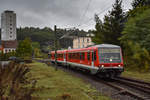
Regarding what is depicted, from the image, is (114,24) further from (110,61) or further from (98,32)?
(110,61)

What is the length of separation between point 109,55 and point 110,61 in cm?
51

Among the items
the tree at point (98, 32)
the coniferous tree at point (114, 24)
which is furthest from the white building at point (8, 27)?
the coniferous tree at point (114, 24)

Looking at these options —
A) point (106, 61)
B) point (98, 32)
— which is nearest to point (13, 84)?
point (106, 61)

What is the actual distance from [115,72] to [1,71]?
10137 millimetres

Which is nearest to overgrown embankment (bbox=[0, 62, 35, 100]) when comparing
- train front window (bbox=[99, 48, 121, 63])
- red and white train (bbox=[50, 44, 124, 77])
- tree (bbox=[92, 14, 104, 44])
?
red and white train (bbox=[50, 44, 124, 77])

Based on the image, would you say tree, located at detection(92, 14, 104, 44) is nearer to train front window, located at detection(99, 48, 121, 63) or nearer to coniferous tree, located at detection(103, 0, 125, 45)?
coniferous tree, located at detection(103, 0, 125, 45)

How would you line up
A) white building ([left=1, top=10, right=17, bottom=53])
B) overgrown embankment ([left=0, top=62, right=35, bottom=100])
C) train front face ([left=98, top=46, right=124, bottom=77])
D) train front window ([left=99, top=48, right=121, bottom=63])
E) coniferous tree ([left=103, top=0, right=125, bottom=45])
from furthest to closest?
white building ([left=1, top=10, right=17, bottom=53]) < coniferous tree ([left=103, top=0, right=125, bottom=45]) < train front window ([left=99, top=48, right=121, bottom=63]) < train front face ([left=98, top=46, right=124, bottom=77]) < overgrown embankment ([left=0, top=62, right=35, bottom=100])

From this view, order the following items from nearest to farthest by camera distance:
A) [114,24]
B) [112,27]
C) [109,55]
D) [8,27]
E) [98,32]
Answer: [109,55] → [114,24] → [112,27] → [98,32] → [8,27]

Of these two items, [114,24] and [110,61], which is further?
[114,24]

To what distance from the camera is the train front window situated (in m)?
14.4

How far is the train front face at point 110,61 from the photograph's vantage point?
14.2 meters

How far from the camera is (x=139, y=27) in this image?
5.55m

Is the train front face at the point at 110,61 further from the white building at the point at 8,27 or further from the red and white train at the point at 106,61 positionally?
the white building at the point at 8,27

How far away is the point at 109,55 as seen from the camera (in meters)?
14.6
